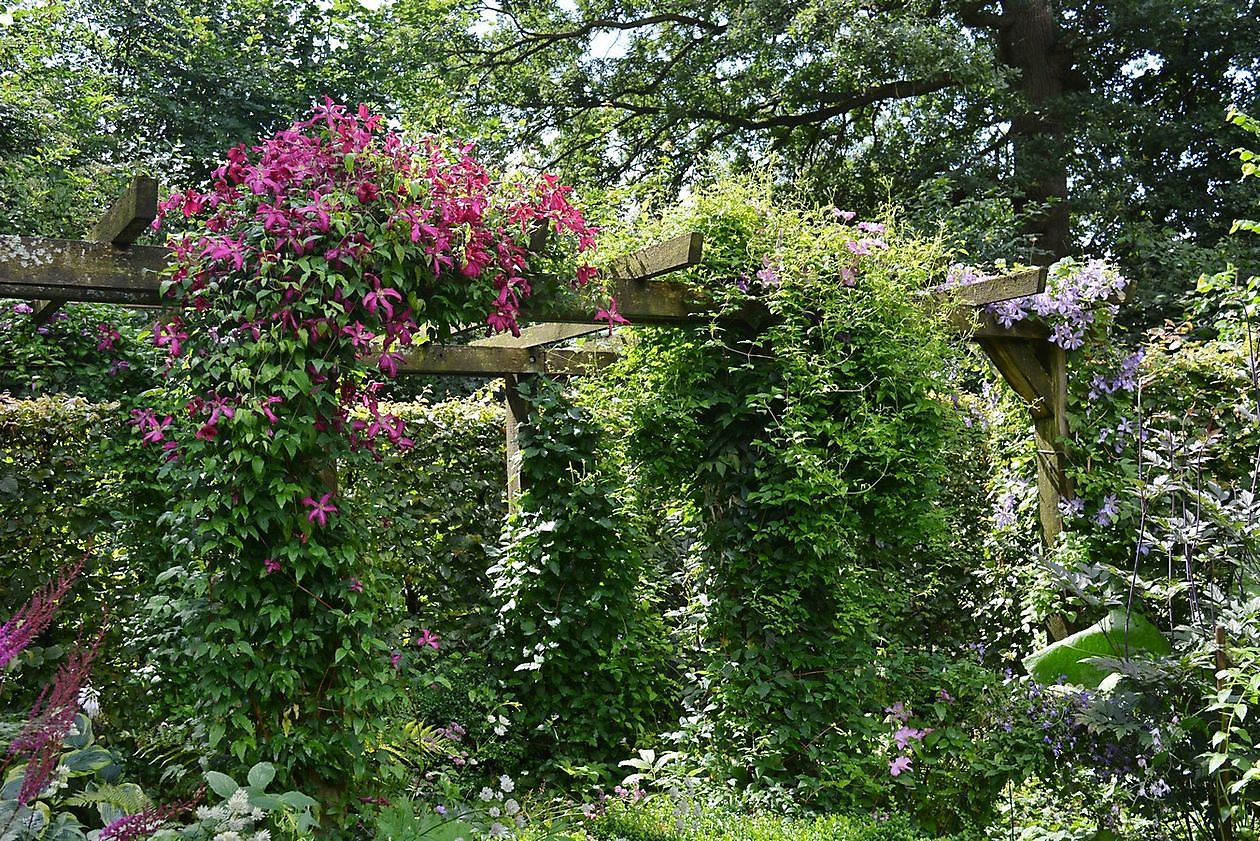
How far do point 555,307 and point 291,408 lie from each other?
1029 millimetres

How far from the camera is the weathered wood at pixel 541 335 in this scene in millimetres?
5137

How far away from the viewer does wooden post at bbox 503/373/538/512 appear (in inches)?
212

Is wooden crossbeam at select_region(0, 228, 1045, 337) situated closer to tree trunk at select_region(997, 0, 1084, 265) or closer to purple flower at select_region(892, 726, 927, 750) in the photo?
purple flower at select_region(892, 726, 927, 750)

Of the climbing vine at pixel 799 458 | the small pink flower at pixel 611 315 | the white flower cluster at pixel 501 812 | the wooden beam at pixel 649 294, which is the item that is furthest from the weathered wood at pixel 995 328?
the white flower cluster at pixel 501 812

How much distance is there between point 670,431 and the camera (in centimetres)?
441

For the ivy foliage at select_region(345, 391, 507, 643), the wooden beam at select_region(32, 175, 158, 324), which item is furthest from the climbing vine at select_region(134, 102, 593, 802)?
the ivy foliage at select_region(345, 391, 507, 643)

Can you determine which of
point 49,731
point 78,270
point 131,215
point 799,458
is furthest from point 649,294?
point 49,731

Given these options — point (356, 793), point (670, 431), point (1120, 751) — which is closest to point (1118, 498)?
point (1120, 751)

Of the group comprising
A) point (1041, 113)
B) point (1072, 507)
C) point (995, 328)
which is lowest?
point (1072, 507)

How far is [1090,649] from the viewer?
422cm

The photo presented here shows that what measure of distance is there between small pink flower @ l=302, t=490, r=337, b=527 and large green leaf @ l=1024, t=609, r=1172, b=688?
282 cm

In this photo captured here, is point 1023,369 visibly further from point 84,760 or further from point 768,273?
point 84,760

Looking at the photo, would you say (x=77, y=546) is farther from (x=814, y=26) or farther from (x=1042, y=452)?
(x=814, y=26)

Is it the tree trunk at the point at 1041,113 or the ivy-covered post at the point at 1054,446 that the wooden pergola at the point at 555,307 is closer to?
the ivy-covered post at the point at 1054,446
